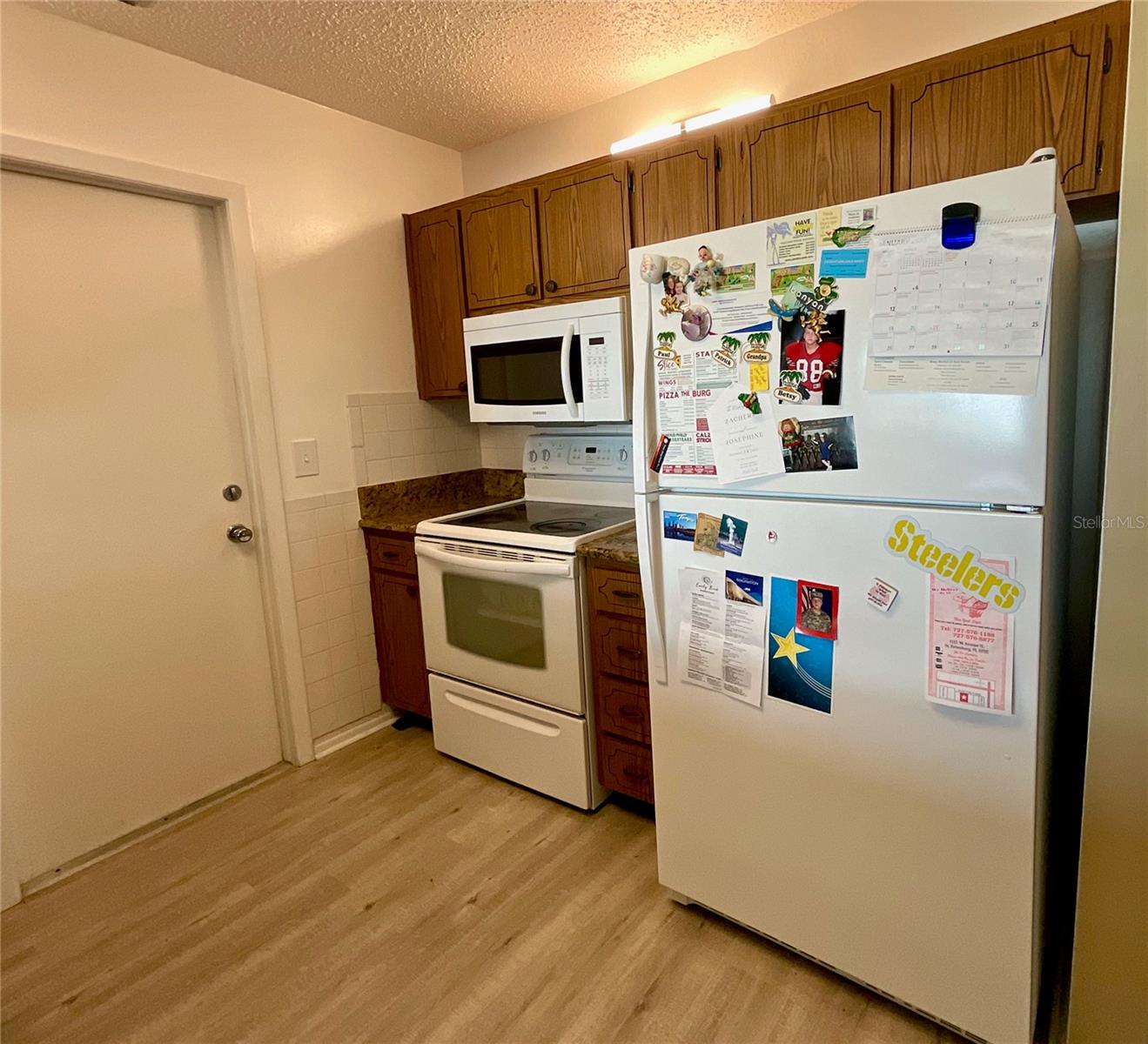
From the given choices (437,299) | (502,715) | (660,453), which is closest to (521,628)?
(502,715)

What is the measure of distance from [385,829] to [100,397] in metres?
1.61

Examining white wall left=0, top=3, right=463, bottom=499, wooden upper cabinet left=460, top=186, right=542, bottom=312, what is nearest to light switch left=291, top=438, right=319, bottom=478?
white wall left=0, top=3, right=463, bottom=499

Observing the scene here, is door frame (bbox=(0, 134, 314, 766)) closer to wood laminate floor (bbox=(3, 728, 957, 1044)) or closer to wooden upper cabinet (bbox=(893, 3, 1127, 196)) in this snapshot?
wood laminate floor (bbox=(3, 728, 957, 1044))

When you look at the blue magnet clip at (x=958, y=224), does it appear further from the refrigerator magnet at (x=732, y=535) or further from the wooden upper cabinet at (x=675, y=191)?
the wooden upper cabinet at (x=675, y=191)

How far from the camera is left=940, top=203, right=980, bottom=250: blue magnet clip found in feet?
3.76

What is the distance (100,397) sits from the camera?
7.06 feet

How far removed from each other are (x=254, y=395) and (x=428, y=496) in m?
0.86

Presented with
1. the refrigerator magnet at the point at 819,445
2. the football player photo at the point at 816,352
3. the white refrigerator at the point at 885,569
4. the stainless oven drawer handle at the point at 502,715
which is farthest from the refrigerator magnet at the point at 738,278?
the stainless oven drawer handle at the point at 502,715

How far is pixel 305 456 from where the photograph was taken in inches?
104

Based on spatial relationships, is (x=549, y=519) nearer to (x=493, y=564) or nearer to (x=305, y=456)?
(x=493, y=564)

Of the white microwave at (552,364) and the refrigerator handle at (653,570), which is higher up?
the white microwave at (552,364)

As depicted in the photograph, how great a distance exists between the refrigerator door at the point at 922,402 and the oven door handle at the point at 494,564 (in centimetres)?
70

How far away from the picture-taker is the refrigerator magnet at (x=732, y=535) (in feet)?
4.90

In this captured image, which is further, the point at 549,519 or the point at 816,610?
the point at 549,519
